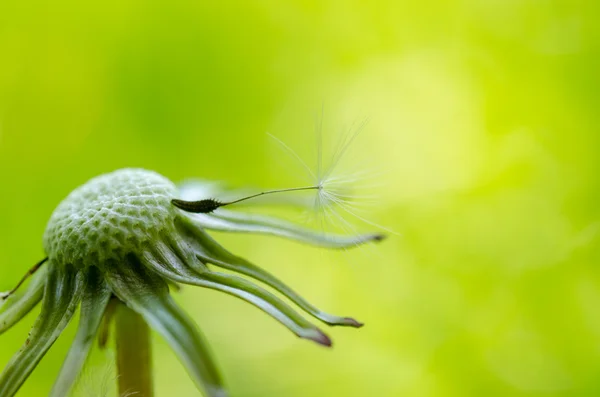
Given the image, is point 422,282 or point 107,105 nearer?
point 422,282

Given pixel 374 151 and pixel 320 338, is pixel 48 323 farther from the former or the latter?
pixel 374 151

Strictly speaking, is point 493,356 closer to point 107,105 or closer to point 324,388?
point 324,388

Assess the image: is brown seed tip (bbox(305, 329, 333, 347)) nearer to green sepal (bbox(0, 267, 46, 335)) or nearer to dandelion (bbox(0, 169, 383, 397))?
dandelion (bbox(0, 169, 383, 397))

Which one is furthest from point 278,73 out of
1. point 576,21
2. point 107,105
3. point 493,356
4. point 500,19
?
point 493,356

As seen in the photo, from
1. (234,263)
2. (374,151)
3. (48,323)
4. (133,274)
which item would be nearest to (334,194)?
(234,263)

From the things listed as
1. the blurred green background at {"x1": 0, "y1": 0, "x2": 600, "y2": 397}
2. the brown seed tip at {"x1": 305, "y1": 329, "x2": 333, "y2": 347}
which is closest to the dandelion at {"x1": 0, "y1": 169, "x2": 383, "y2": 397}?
the brown seed tip at {"x1": 305, "y1": 329, "x2": 333, "y2": 347}

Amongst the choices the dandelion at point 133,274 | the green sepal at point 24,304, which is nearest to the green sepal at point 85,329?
the dandelion at point 133,274
